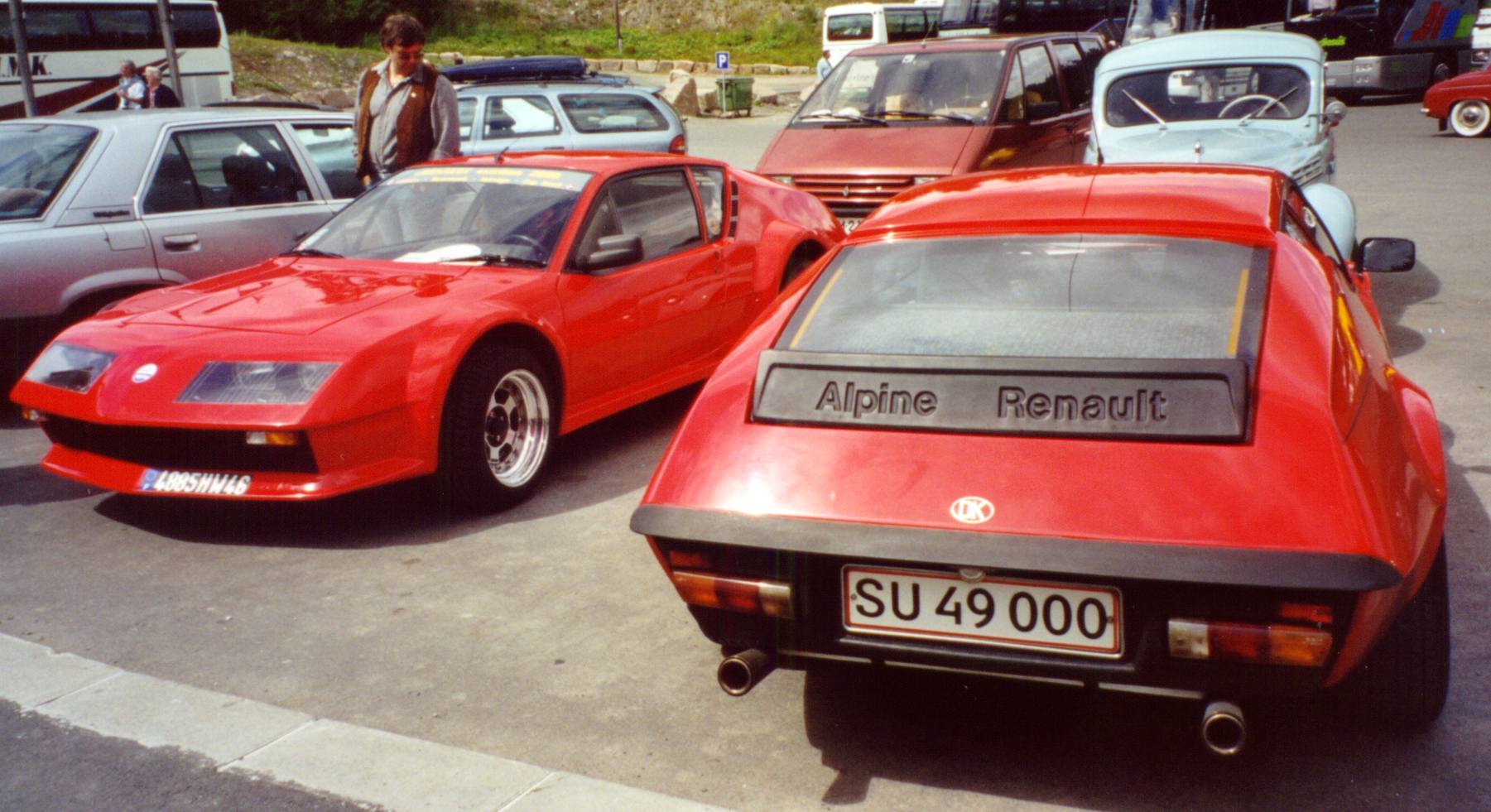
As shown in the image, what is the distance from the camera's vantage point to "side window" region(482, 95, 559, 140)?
13219 mm

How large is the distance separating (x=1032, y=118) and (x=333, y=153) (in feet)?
16.6

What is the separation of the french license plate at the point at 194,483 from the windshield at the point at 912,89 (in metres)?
6.14

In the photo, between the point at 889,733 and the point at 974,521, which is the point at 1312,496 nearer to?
the point at 974,521

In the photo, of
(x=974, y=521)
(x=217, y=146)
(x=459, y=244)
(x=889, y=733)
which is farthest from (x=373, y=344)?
(x=217, y=146)

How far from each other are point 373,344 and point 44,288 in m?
2.70

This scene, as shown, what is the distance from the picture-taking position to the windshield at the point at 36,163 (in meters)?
6.43

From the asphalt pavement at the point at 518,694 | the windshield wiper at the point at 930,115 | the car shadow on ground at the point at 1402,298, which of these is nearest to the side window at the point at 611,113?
the windshield wiper at the point at 930,115

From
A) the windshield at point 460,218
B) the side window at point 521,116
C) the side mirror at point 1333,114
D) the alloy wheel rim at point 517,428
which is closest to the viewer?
the alloy wheel rim at point 517,428

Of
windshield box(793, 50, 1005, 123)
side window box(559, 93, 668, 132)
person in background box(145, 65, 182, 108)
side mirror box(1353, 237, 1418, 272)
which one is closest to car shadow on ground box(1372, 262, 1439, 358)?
side mirror box(1353, 237, 1418, 272)

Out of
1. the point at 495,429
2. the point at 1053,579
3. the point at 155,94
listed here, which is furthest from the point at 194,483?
the point at 155,94

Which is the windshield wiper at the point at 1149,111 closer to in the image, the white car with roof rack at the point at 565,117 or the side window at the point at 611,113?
the white car with roof rack at the point at 565,117

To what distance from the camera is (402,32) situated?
7344mm

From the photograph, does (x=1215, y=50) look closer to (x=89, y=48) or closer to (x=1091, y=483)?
(x=1091, y=483)

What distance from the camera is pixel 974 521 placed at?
253 centimetres
